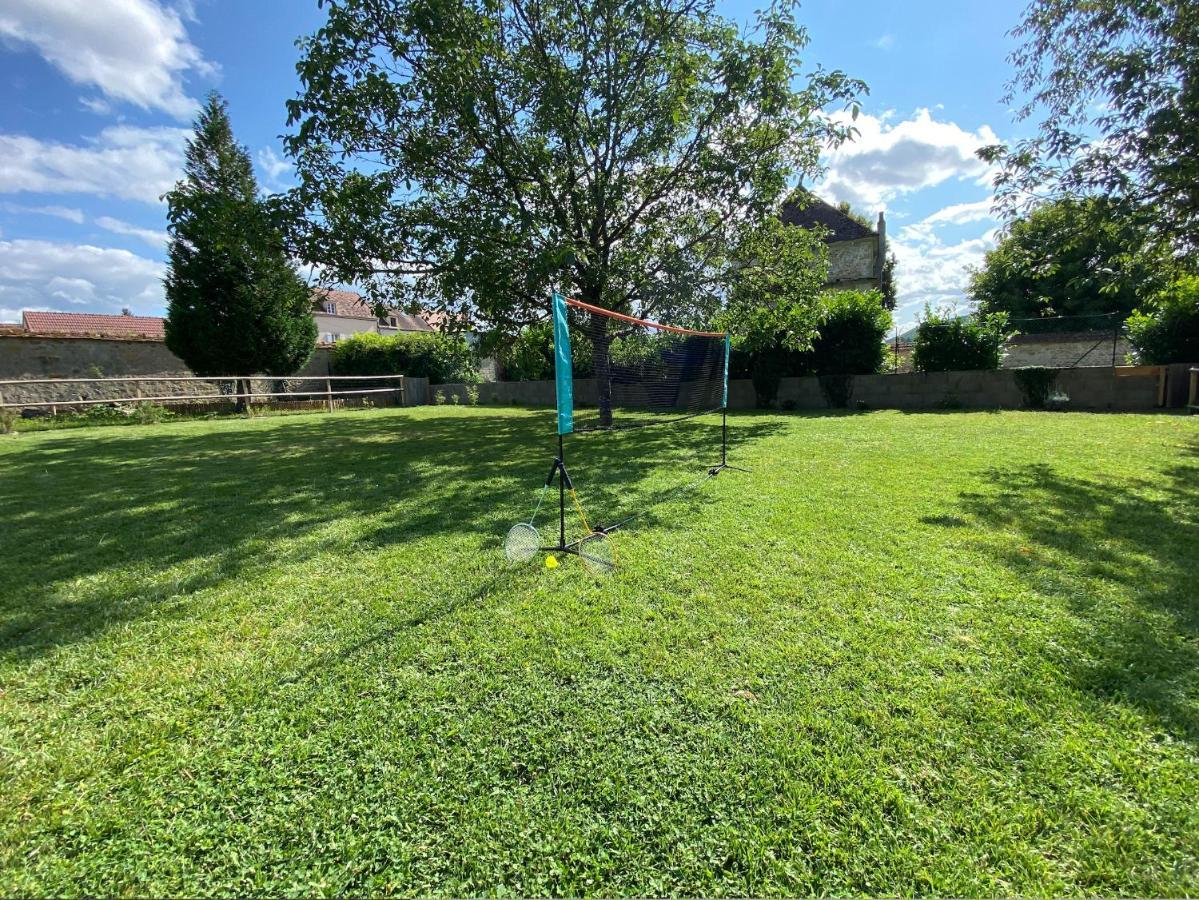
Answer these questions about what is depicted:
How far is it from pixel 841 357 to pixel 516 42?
1102cm

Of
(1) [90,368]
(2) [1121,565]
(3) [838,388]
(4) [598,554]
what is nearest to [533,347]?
(3) [838,388]

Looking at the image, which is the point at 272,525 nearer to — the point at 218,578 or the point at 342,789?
the point at 218,578

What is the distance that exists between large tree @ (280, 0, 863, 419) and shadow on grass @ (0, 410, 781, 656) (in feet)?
9.51

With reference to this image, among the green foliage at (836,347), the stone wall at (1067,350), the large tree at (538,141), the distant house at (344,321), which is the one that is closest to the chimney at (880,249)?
the stone wall at (1067,350)

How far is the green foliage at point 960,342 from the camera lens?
12242 millimetres

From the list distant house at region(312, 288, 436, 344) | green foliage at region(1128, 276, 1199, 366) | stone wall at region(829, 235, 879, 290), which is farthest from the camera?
distant house at region(312, 288, 436, 344)

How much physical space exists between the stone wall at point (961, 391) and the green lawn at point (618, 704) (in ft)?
29.1

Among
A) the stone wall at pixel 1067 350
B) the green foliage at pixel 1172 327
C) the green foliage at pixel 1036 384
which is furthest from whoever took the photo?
the stone wall at pixel 1067 350

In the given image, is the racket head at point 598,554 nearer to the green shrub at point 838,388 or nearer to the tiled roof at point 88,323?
the green shrub at point 838,388

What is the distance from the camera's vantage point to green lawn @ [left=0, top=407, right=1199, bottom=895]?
142cm

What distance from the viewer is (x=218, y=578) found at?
333 cm

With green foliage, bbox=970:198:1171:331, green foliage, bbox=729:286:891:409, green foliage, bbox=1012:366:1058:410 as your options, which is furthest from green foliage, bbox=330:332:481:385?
green foliage, bbox=1012:366:1058:410

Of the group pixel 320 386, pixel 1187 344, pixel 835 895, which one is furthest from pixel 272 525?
pixel 320 386

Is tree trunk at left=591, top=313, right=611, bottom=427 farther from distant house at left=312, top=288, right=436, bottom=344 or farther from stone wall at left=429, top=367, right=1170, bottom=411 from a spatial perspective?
distant house at left=312, top=288, right=436, bottom=344
